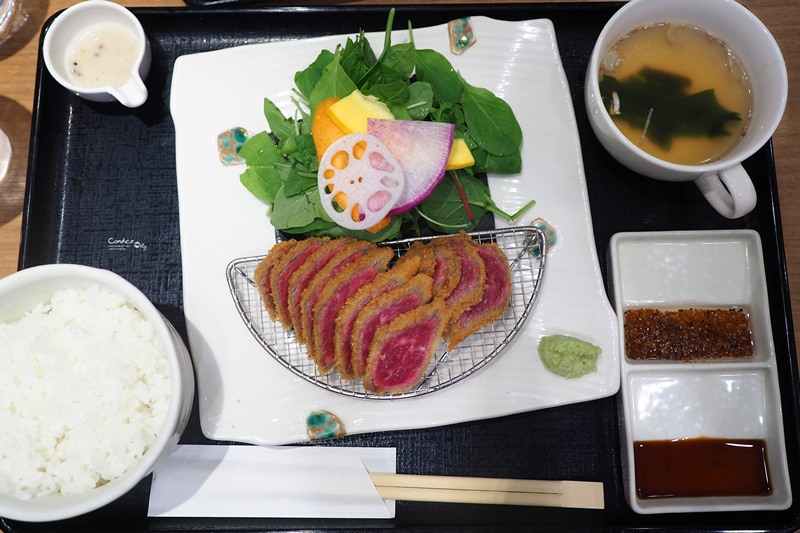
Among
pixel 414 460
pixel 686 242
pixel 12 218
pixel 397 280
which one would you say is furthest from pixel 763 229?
pixel 12 218

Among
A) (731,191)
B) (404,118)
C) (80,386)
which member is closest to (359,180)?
(404,118)

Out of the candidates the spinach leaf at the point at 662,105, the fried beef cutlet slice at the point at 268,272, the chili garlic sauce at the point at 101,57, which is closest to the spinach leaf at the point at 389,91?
the fried beef cutlet slice at the point at 268,272

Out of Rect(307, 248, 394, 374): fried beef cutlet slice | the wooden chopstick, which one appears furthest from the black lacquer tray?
Rect(307, 248, 394, 374): fried beef cutlet slice

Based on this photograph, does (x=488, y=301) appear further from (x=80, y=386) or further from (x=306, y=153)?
(x=80, y=386)

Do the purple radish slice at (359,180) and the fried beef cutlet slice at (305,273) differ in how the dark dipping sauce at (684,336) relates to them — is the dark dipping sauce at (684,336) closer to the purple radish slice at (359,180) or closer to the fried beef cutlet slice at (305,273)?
the purple radish slice at (359,180)

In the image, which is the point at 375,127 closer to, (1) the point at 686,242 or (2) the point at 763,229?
(1) the point at 686,242

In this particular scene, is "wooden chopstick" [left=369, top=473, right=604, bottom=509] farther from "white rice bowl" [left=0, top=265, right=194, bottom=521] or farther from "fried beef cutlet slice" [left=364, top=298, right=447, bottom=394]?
"white rice bowl" [left=0, top=265, right=194, bottom=521]
